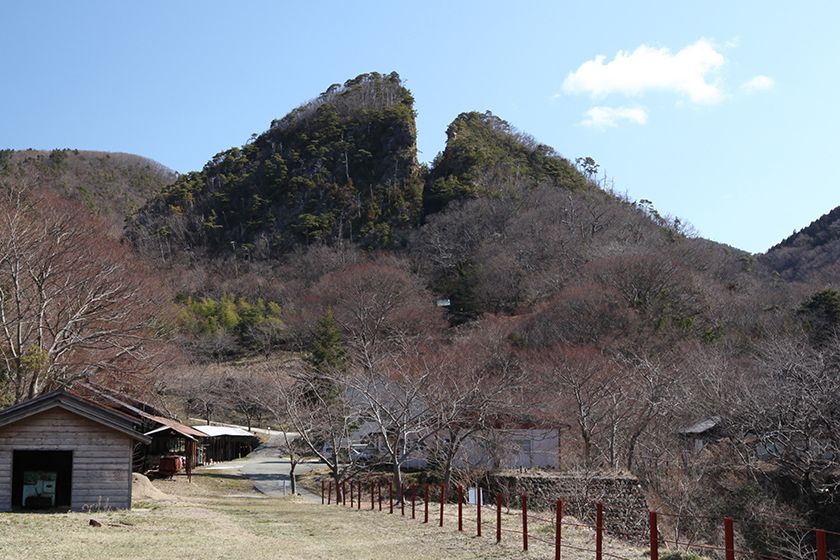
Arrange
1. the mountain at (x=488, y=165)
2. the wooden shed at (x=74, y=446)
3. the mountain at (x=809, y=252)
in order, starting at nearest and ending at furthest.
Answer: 1. the wooden shed at (x=74, y=446)
2. the mountain at (x=809, y=252)
3. the mountain at (x=488, y=165)

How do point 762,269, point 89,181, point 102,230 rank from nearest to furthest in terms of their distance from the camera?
1. point 102,230
2. point 762,269
3. point 89,181

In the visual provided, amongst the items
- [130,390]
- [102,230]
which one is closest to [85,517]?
[130,390]

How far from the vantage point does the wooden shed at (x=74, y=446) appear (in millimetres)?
17938

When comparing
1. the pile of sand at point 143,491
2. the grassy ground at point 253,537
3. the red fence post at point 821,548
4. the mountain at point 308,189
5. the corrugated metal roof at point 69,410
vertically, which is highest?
the mountain at point 308,189

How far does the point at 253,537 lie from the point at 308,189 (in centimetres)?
9238

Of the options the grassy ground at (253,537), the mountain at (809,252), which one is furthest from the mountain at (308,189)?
the grassy ground at (253,537)

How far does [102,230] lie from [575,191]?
64379mm

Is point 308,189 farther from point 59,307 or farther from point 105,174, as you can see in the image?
point 59,307

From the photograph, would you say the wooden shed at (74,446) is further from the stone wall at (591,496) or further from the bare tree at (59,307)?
the stone wall at (591,496)

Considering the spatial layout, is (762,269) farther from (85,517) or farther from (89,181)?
(89,181)

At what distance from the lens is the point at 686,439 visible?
33125 mm

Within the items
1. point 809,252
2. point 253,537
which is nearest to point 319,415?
point 253,537

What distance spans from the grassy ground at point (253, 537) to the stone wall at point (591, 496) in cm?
419

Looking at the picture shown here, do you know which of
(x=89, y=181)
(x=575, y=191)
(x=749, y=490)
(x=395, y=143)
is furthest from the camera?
(x=89, y=181)
